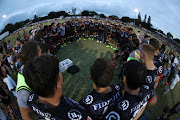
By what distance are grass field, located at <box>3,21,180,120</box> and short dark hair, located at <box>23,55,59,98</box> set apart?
4.34 m

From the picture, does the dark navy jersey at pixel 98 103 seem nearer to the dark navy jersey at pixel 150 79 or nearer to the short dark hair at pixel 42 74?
the short dark hair at pixel 42 74

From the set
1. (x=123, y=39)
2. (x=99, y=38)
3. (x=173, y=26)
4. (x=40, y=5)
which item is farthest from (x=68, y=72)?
(x=40, y=5)

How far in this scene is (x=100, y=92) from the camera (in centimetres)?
231

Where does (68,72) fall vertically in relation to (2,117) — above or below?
below

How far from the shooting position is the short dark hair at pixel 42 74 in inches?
57.3

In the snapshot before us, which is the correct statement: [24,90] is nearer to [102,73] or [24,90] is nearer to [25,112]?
[25,112]

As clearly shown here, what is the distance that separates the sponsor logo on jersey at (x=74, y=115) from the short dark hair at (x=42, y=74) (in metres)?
0.44

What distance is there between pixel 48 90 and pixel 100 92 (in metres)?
1.09

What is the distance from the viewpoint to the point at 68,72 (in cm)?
725

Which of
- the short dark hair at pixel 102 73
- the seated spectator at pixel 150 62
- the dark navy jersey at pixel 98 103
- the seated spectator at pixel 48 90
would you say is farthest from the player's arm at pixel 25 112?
the seated spectator at pixel 150 62

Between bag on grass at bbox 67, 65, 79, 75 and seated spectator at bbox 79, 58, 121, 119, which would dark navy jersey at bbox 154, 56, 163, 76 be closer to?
seated spectator at bbox 79, 58, 121, 119

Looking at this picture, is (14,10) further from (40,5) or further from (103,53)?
(103,53)

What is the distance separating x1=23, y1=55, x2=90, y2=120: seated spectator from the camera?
4.82 ft

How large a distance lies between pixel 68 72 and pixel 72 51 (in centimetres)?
264
